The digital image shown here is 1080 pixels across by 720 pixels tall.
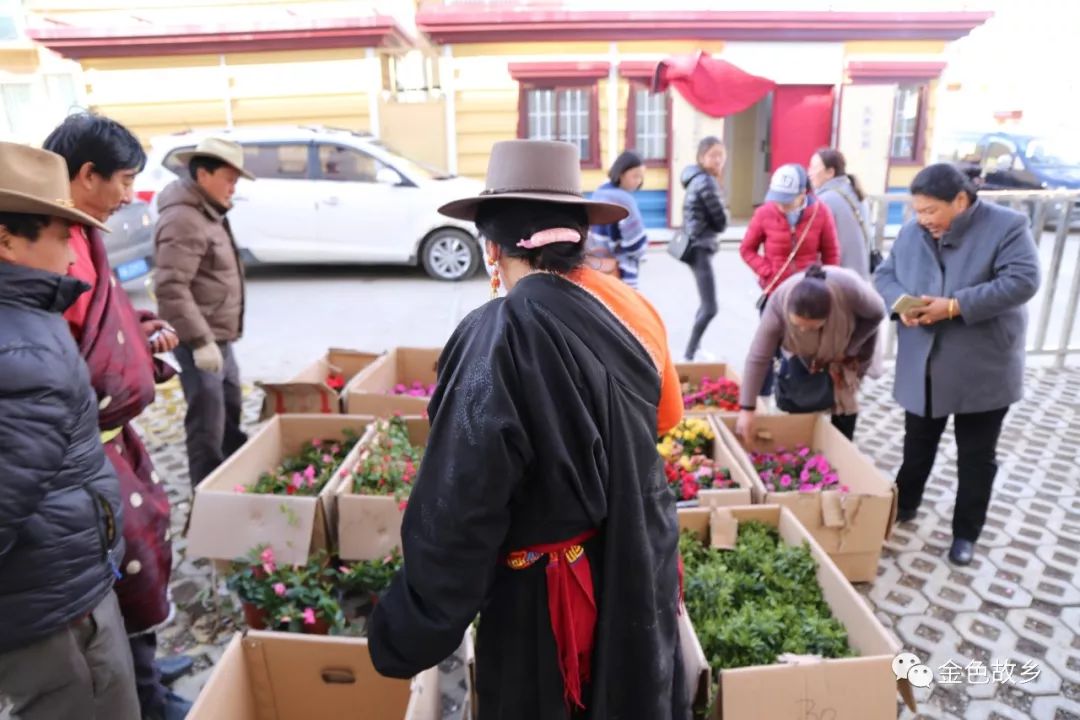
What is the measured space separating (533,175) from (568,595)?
2.81ft

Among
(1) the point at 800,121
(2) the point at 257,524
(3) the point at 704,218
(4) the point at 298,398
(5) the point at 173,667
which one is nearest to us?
(5) the point at 173,667

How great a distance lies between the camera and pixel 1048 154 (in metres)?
13.1

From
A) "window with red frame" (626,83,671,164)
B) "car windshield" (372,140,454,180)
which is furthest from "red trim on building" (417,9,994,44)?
"car windshield" (372,140,454,180)

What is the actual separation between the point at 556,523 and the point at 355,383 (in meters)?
2.90

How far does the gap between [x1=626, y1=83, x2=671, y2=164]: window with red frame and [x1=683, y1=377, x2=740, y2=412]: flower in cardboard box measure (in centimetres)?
795

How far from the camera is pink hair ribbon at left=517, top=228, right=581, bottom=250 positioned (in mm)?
1464

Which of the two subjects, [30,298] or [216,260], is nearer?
[30,298]

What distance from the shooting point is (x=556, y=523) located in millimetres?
1434

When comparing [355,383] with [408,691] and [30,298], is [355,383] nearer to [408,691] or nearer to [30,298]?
[408,691]

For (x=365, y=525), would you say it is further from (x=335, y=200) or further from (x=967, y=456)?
(x=335, y=200)

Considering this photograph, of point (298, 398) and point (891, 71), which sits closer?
point (298, 398)

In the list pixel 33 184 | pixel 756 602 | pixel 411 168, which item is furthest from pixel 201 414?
pixel 411 168

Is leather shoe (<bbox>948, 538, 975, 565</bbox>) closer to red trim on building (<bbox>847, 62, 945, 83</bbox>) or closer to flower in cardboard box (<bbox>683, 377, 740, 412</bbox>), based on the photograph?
flower in cardboard box (<bbox>683, 377, 740, 412</bbox>)

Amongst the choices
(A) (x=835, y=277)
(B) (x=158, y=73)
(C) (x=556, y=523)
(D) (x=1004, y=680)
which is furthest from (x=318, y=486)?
(B) (x=158, y=73)
